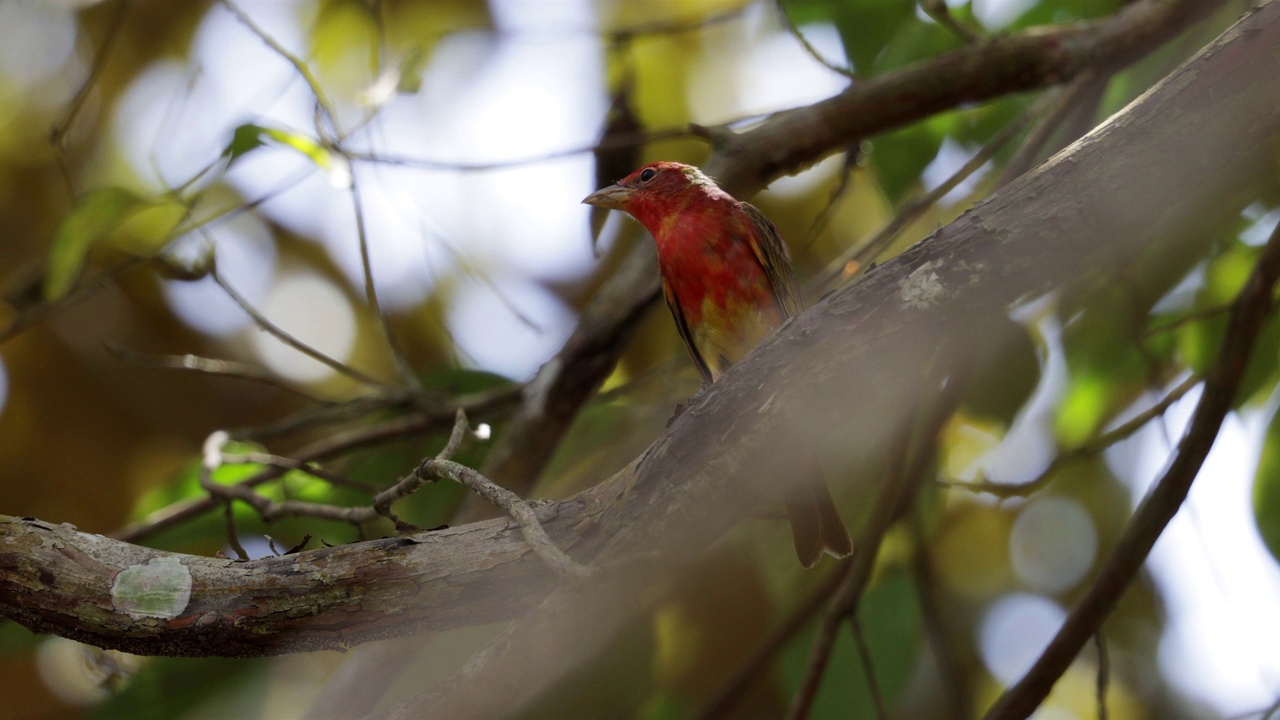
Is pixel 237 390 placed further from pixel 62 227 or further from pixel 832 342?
pixel 832 342

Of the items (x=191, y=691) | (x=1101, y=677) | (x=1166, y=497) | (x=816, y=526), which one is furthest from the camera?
(x=191, y=691)

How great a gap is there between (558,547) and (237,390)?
3.36m

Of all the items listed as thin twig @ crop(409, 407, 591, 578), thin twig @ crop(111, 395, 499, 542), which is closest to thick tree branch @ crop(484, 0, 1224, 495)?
thin twig @ crop(111, 395, 499, 542)

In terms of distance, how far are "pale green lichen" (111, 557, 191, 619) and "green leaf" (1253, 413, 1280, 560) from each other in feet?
8.69

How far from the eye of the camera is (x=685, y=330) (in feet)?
12.0

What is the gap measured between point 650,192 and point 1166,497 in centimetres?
196

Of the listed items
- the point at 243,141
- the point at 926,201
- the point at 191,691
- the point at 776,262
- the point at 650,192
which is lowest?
the point at 191,691

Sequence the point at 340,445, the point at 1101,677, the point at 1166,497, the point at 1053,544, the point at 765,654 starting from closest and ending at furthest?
the point at 1166,497, the point at 1101,677, the point at 765,654, the point at 340,445, the point at 1053,544

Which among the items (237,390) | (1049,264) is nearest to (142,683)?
(237,390)

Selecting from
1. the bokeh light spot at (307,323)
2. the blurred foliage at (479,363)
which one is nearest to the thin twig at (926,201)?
the blurred foliage at (479,363)

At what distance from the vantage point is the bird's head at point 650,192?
12.1ft

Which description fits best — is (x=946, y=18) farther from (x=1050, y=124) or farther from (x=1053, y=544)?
(x=1053, y=544)

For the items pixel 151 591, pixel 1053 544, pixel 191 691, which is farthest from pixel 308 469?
pixel 1053 544

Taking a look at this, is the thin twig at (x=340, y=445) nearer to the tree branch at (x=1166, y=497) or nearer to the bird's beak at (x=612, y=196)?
the bird's beak at (x=612, y=196)
